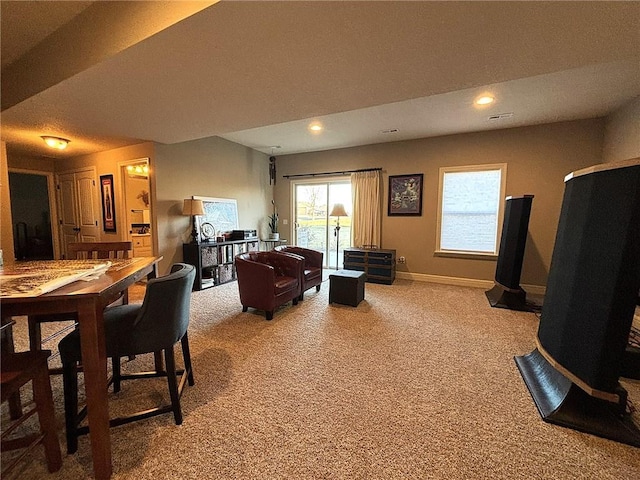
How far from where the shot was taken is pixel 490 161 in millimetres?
4422

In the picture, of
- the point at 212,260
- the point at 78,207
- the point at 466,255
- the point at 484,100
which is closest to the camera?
the point at 484,100

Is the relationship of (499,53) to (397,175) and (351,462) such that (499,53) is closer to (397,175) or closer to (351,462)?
(351,462)

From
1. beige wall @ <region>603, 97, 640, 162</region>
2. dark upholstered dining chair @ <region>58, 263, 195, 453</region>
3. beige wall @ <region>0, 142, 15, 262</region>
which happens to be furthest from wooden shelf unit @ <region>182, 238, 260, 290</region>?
beige wall @ <region>603, 97, 640, 162</region>

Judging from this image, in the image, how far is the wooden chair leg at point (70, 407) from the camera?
134cm

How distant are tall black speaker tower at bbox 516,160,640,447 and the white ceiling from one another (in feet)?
2.88

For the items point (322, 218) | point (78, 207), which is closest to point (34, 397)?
point (322, 218)

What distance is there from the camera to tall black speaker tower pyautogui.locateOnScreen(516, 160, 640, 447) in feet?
4.66

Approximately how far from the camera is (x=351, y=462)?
133cm

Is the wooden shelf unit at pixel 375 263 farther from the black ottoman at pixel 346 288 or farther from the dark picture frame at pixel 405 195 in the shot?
the black ottoman at pixel 346 288

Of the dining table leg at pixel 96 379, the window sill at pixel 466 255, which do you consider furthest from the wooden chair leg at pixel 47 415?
the window sill at pixel 466 255

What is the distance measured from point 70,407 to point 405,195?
506cm

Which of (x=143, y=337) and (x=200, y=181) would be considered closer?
(x=143, y=337)

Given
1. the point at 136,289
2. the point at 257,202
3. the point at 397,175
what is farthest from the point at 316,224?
the point at 136,289

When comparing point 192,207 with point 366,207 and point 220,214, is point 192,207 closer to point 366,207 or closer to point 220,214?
point 220,214
